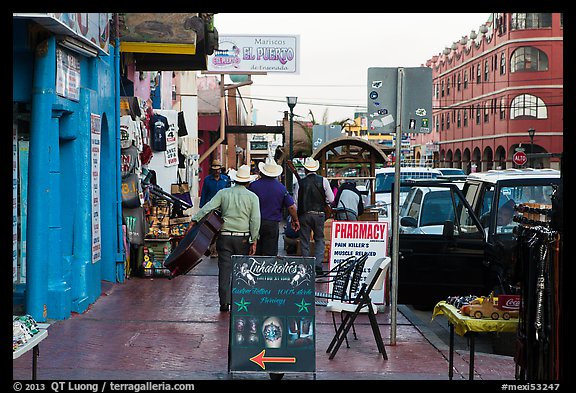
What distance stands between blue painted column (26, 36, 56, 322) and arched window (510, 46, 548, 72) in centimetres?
4651

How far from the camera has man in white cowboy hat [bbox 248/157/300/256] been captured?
13.4 metres

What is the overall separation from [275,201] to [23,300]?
158 inches

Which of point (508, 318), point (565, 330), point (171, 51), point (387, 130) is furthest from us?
point (171, 51)

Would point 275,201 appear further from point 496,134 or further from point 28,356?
point 496,134

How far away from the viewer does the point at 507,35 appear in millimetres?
54062

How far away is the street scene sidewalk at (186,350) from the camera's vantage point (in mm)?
8453

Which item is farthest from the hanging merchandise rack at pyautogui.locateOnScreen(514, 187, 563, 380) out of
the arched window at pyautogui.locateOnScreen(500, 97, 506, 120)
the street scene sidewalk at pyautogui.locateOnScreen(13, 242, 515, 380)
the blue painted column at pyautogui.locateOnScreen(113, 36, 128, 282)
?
the arched window at pyautogui.locateOnScreen(500, 97, 506, 120)

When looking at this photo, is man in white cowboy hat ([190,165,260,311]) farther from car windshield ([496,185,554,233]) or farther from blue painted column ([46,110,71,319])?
car windshield ([496,185,554,233])

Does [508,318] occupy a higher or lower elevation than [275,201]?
lower

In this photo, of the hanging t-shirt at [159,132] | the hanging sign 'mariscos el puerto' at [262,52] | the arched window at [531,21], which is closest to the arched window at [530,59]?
the arched window at [531,21]

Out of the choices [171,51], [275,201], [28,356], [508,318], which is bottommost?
[28,356]

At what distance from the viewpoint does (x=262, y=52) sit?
4144cm

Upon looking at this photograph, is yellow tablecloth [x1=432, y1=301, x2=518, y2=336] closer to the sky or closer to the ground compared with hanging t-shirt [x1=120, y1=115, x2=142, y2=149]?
closer to the ground

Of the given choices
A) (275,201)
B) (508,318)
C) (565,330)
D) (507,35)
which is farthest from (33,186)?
(507,35)
